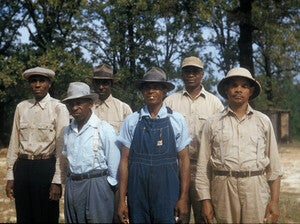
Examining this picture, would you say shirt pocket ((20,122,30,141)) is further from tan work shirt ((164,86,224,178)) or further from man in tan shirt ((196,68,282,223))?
man in tan shirt ((196,68,282,223))

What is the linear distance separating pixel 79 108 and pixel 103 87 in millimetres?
1482

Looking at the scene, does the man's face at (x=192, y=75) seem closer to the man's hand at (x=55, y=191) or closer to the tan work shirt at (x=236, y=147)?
the tan work shirt at (x=236, y=147)

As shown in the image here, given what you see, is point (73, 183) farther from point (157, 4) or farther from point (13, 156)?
point (157, 4)

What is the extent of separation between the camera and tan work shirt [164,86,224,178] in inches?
200

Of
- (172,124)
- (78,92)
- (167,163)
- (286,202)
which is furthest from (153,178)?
(286,202)

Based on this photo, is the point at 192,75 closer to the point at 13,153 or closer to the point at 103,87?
the point at 103,87

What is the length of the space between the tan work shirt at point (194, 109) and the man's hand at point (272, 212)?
121 cm

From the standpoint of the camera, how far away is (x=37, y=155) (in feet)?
16.3

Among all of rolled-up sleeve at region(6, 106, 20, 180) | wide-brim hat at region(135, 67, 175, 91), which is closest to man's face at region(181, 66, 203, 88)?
wide-brim hat at region(135, 67, 175, 91)

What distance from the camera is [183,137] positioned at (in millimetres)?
4152

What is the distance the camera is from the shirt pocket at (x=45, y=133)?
4.98 m

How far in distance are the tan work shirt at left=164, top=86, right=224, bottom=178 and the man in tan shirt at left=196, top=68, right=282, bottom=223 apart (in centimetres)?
91

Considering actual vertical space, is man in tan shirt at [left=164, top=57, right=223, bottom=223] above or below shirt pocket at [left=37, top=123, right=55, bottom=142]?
above

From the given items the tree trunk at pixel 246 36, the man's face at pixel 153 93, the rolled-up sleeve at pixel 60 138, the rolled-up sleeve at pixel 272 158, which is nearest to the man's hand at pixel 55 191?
the rolled-up sleeve at pixel 60 138
